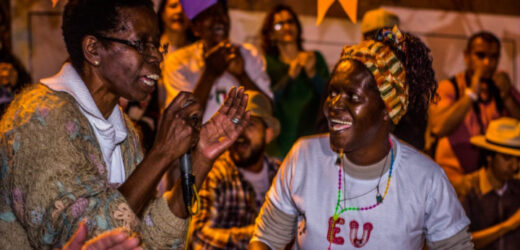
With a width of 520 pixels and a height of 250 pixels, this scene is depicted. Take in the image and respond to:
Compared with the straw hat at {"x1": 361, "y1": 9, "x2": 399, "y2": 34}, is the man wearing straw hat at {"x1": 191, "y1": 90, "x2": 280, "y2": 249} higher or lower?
lower

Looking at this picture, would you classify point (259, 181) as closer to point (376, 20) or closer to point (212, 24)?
point (212, 24)

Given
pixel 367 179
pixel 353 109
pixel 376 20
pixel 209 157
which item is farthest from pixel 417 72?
pixel 376 20

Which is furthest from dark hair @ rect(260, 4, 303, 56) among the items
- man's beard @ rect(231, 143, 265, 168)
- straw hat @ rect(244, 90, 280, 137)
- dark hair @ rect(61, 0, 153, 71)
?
dark hair @ rect(61, 0, 153, 71)

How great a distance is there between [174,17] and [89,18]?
2.73m

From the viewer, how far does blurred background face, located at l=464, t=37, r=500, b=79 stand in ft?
18.8

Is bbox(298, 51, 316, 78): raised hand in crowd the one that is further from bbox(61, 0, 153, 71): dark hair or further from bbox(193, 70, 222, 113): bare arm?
bbox(61, 0, 153, 71): dark hair

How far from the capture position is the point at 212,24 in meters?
4.95

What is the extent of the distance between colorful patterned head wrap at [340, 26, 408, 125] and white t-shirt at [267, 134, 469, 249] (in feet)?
0.76

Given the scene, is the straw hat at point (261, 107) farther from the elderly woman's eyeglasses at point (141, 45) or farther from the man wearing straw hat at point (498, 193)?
the elderly woman's eyeglasses at point (141, 45)

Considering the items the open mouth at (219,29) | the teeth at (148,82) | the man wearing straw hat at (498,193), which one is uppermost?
the open mouth at (219,29)

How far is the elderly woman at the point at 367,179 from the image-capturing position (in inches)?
113

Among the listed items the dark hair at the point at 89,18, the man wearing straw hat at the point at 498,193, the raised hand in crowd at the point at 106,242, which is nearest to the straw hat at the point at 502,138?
the man wearing straw hat at the point at 498,193

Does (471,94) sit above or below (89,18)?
below

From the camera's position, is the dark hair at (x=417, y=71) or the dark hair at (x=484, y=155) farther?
the dark hair at (x=484, y=155)
